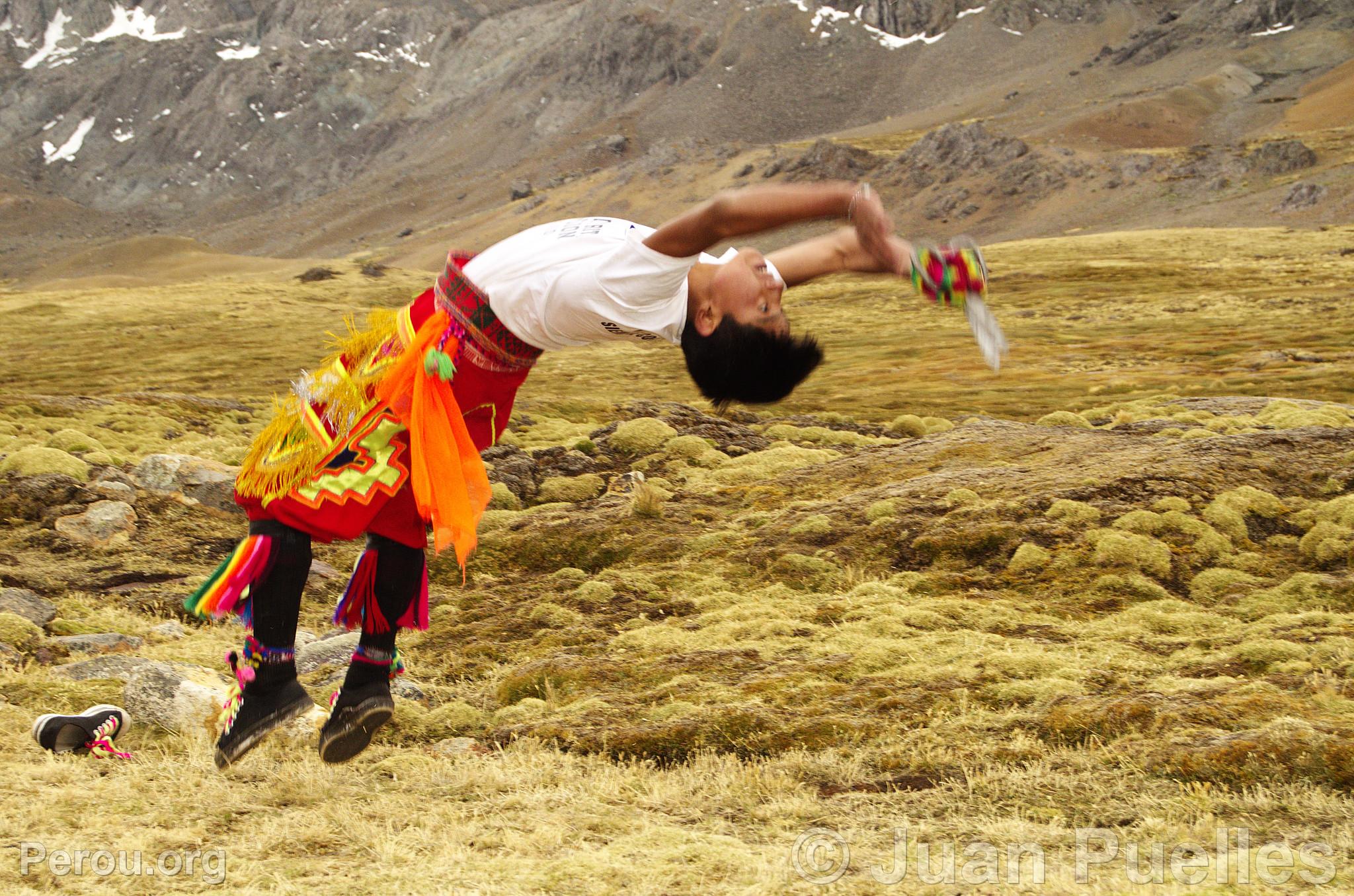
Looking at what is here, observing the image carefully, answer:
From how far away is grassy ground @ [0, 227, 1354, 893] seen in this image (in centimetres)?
382

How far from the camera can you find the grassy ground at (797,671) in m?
3.82

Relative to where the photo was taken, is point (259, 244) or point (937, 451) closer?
point (937, 451)

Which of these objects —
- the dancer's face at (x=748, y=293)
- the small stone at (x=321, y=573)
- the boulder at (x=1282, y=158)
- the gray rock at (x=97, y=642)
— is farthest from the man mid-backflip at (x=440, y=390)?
the boulder at (x=1282, y=158)

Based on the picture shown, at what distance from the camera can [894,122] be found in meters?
155

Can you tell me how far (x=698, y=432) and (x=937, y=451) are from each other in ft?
11.8

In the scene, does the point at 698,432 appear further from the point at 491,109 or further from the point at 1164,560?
the point at 491,109

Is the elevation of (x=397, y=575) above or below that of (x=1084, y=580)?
above

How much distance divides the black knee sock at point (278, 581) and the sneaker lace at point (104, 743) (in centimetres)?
101

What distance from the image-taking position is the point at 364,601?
186 inches

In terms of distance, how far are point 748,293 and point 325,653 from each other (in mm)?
3960

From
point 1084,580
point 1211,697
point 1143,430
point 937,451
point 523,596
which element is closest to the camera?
point 1211,697

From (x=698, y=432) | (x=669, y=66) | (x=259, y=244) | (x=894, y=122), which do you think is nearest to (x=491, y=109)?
(x=669, y=66)

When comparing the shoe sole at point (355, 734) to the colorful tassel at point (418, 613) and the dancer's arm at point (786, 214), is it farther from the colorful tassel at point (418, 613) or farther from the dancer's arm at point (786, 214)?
the dancer's arm at point (786, 214)

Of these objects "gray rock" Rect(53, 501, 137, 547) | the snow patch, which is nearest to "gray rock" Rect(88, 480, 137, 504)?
"gray rock" Rect(53, 501, 137, 547)
